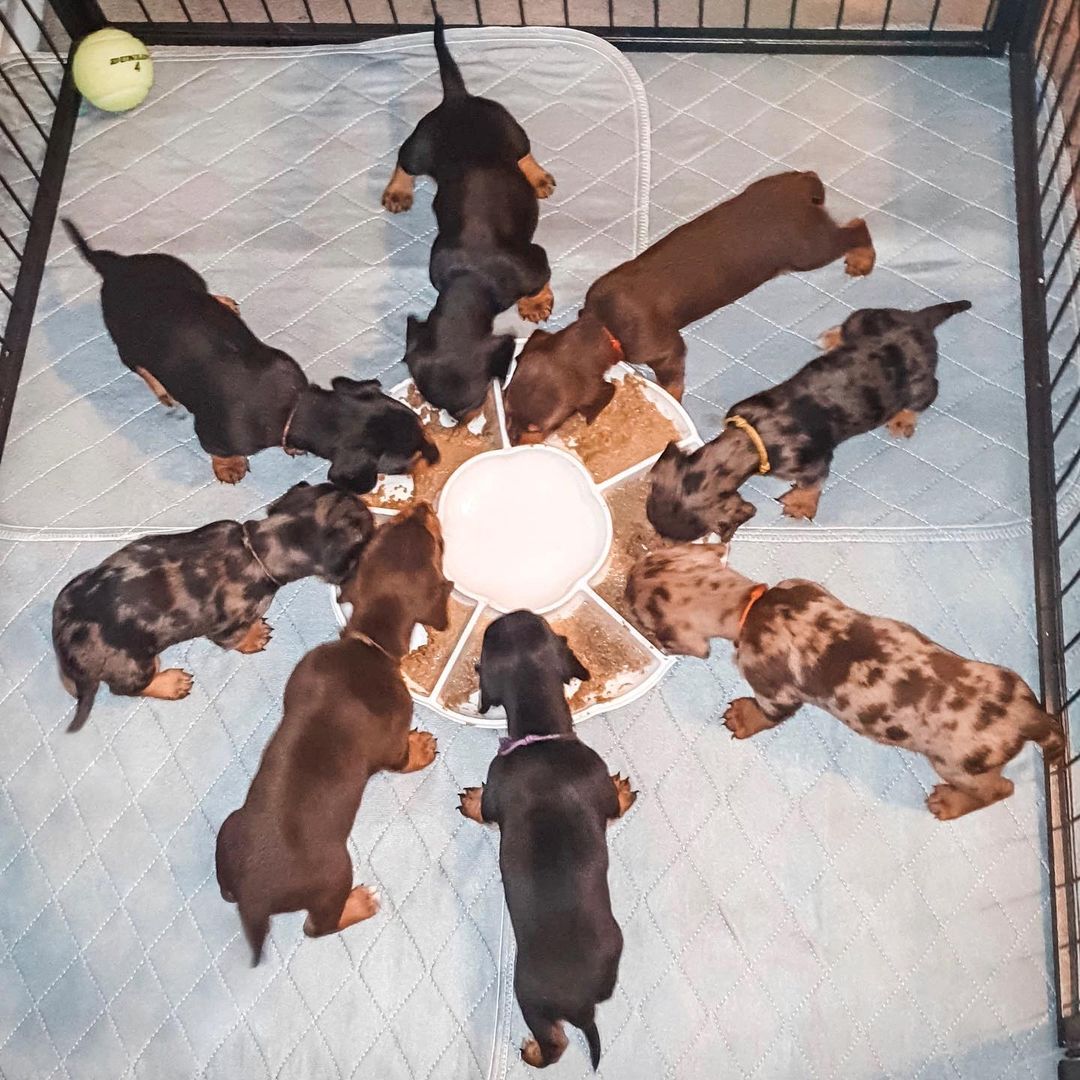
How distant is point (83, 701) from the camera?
2.48 m

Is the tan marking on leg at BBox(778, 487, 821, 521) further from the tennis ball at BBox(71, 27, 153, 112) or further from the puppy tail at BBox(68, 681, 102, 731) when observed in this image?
the tennis ball at BBox(71, 27, 153, 112)

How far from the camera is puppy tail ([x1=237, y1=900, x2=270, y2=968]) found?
7.24ft

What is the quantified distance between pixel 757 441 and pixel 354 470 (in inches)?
37.1

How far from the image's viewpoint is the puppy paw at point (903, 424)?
277 cm

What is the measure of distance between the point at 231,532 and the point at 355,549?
1.04 ft

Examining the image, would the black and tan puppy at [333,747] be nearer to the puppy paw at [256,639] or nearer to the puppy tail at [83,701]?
the puppy paw at [256,639]

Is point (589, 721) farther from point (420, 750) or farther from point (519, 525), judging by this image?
point (519, 525)

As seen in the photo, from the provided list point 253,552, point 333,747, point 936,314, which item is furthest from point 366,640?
point 936,314

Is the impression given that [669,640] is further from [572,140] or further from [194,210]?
[194,210]

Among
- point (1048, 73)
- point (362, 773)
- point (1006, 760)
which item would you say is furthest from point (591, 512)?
point (1048, 73)

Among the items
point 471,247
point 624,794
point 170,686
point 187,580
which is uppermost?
point 471,247

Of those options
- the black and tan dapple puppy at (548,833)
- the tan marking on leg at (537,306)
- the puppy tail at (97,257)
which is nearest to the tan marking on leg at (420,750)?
the black and tan dapple puppy at (548,833)

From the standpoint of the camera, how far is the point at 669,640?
239 cm

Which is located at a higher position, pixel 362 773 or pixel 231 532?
pixel 231 532
